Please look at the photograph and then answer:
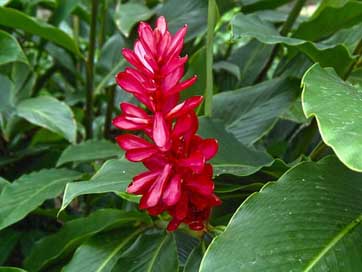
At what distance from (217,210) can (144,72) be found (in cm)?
27

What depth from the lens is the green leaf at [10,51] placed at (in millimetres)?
1017

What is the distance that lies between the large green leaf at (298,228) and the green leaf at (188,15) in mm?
558

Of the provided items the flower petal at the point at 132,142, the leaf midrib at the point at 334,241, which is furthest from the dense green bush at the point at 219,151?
the flower petal at the point at 132,142

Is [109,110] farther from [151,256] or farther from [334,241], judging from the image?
[334,241]

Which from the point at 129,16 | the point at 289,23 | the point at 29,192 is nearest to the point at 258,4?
the point at 289,23

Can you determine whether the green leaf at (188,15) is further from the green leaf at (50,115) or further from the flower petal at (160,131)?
the flower petal at (160,131)

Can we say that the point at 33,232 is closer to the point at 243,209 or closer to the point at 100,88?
the point at 100,88

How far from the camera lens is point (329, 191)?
0.70 meters

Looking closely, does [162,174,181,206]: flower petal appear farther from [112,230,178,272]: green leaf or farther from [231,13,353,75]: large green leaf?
[231,13,353,75]: large green leaf

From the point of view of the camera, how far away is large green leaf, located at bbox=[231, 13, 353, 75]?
0.86 meters

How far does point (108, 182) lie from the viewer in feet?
2.58

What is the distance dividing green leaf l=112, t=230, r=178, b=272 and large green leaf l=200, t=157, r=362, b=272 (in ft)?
0.51

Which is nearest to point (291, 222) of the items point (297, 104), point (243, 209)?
point (243, 209)

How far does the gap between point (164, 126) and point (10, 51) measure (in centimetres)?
46
